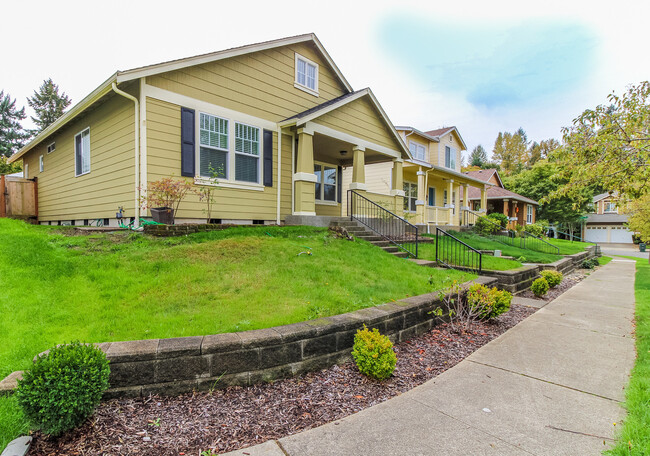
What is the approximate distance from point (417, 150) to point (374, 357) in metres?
17.5

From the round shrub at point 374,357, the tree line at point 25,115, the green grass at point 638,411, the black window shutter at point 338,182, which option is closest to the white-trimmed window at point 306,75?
the black window shutter at point 338,182

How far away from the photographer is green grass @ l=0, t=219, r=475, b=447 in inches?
114

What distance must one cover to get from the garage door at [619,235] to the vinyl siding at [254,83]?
44.5 m

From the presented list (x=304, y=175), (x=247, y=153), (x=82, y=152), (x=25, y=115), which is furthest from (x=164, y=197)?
(x=25, y=115)

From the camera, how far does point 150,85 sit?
21.8 ft

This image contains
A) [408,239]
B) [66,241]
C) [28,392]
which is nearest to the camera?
[28,392]

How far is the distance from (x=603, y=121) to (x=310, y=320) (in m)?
7.02

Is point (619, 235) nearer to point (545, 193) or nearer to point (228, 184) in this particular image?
point (545, 193)

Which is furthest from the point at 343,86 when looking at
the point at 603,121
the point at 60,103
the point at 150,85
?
the point at 60,103

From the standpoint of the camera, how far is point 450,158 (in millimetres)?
20484

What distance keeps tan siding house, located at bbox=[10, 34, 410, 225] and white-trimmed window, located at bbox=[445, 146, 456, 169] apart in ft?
32.2

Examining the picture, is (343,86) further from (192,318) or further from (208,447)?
(208,447)

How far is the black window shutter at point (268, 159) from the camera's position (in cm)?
859

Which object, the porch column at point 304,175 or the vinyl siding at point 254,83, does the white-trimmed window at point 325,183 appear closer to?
the vinyl siding at point 254,83
